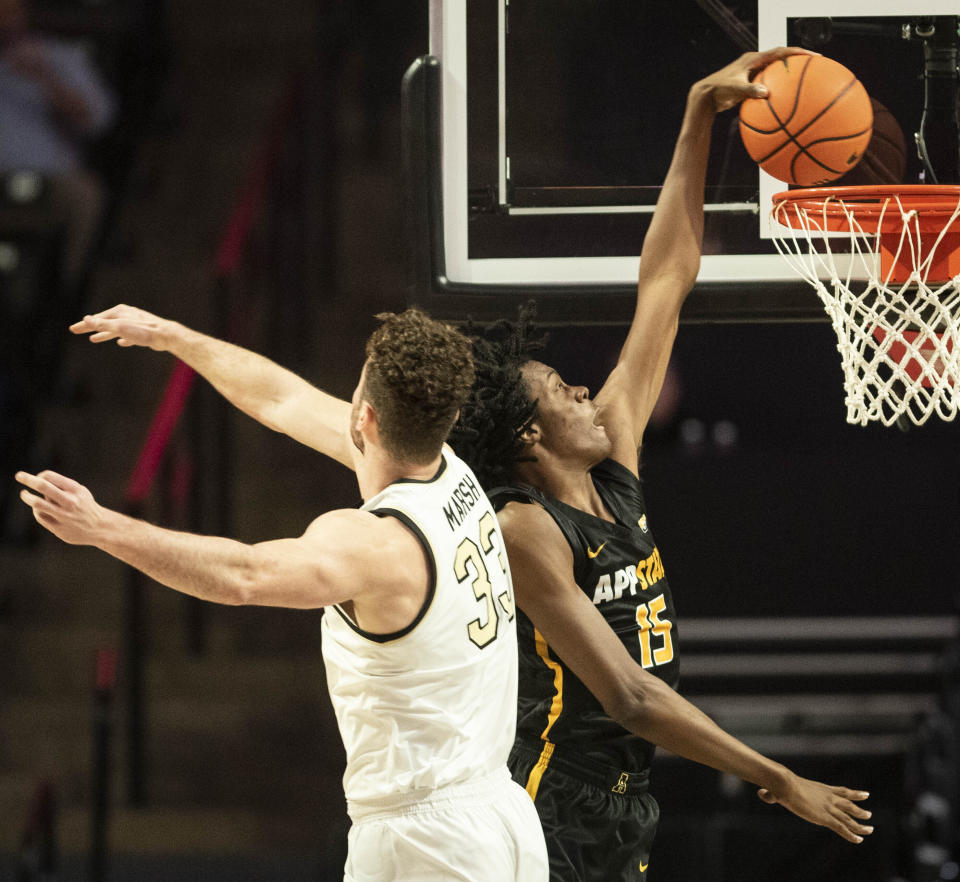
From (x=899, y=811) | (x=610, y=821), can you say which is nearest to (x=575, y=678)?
(x=610, y=821)

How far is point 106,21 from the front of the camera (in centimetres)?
923

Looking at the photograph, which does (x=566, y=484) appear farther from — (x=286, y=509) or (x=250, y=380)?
(x=286, y=509)

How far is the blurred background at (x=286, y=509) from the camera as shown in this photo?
640 cm

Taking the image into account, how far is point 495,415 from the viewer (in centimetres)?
343

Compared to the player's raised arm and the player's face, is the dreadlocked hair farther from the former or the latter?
the player's raised arm

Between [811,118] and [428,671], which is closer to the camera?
[428,671]

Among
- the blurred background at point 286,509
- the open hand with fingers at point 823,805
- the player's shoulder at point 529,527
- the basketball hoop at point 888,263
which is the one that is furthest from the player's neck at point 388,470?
the blurred background at point 286,509

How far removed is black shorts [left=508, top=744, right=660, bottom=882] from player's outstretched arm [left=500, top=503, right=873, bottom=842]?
267 millimetres

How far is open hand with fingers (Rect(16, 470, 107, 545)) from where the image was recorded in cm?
232

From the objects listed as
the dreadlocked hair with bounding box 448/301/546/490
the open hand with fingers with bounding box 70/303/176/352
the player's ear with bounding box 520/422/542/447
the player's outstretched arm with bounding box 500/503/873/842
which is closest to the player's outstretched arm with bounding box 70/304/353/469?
the open hand with fingers with bounding box 70/303/176/352

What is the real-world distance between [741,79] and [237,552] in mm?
1826

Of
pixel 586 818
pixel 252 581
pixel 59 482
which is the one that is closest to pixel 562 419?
pixel 586 818

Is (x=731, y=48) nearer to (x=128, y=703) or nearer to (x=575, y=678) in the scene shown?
(x=575, y=678)

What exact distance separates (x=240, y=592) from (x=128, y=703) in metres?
3.84
